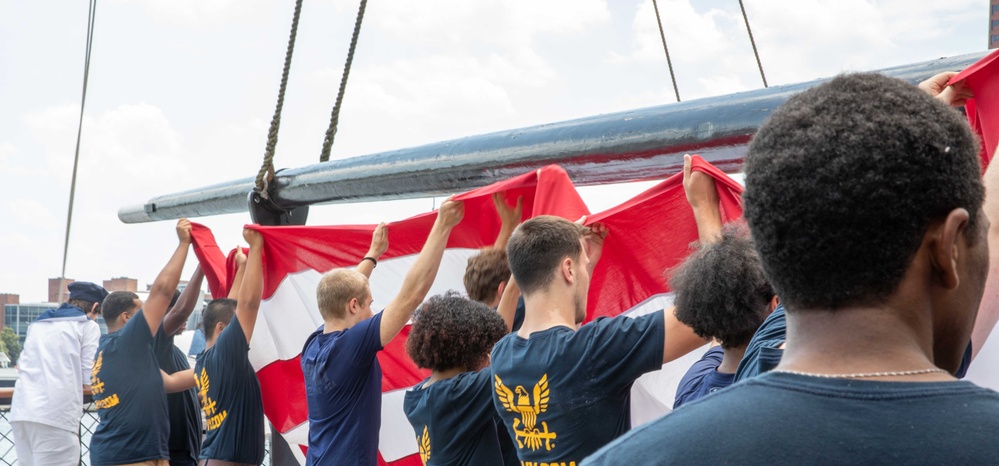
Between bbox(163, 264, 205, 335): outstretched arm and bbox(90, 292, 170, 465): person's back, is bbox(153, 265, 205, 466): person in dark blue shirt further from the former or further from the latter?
bbox(90, 292, 170, 465): person's back

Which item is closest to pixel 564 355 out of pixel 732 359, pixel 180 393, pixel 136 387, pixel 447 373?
pixel 732 359

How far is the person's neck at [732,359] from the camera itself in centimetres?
221

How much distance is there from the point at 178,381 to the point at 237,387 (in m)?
0.92

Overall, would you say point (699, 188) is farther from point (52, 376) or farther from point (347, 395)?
point (52, 376)

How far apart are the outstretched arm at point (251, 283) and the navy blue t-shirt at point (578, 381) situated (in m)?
2.32

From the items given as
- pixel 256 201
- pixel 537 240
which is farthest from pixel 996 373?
pixel 256 201

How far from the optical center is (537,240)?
2584mm

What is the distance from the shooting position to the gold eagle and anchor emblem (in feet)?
8.06

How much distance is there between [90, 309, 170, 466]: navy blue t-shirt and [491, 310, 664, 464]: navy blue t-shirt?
3.39 metres

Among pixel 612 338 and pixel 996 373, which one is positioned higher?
pixel 612 338

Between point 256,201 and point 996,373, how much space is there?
3904 millimetres

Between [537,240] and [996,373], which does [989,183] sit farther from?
[537,240]

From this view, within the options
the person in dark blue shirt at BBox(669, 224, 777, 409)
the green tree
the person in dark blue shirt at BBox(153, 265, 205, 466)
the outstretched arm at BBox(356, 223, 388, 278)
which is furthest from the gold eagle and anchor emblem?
the green tree

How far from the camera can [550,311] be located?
2.57 meters
